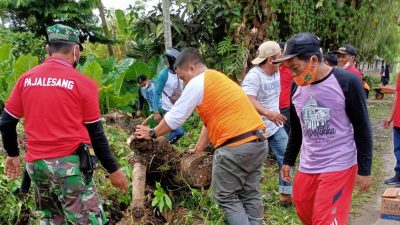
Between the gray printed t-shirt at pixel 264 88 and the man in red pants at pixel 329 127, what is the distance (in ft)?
5.07

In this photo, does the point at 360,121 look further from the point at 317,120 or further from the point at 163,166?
the point at 163,166

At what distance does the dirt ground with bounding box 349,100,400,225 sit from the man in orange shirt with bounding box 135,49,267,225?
1900 millimetres

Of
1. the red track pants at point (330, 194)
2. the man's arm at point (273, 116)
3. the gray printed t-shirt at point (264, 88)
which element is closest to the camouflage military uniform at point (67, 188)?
the red track pants at point (330, 194)

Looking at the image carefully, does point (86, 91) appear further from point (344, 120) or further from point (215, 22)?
point (215, 22)

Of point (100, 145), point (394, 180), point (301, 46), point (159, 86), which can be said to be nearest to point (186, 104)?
point (100, 145)

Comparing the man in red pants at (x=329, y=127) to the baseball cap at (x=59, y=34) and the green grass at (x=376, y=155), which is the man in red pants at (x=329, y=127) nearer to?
the baseball cap at (x=59, y=34)

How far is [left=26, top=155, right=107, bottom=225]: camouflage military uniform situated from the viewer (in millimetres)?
3404

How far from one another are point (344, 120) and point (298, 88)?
0.44 m

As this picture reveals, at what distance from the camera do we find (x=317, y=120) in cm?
348

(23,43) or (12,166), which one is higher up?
(23,43)

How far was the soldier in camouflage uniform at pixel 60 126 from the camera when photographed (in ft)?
10.9

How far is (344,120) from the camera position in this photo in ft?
11.3

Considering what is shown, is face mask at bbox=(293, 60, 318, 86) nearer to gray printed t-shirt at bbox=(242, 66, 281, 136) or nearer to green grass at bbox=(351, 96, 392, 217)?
gray printed t-shirt at bbox=(242, 66, 281, 136)

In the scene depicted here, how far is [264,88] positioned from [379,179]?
10.2ft
